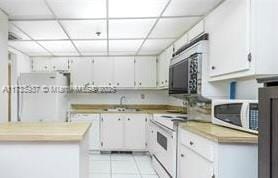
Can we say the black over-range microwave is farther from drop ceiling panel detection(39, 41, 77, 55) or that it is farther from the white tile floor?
drop ceiling panel detection(39, 41, 77, 55)

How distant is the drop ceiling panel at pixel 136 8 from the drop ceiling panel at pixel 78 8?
4.7 inches

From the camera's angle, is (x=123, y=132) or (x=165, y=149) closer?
(x=165, y=149)

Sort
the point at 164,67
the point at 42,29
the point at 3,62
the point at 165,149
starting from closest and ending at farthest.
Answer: the point at 3,62
the point at 165,149
the point at 42,29
the point at 164,67

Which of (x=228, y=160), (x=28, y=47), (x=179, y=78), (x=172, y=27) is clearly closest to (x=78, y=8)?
(x=172, y=27)

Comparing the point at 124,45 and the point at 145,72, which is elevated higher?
the point at 124,45

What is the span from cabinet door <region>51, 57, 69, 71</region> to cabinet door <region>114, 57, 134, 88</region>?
1098mm

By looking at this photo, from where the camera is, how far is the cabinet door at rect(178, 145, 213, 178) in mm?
2109

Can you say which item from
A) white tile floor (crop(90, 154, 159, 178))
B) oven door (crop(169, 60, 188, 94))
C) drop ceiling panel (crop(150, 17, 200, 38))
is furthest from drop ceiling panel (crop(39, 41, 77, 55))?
white tile floor (crop(90, 154, 159, 178))

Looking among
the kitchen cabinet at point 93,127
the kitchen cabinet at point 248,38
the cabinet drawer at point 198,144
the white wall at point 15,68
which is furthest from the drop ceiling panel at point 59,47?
the kitchen cabinet at point 248,38

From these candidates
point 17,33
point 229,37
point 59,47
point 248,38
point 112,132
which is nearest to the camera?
point 248,38

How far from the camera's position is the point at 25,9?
9.65ft

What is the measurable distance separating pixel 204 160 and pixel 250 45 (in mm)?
996

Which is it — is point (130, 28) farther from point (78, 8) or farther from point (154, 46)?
point (154, 46)

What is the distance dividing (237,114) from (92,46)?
3335 millimetres
